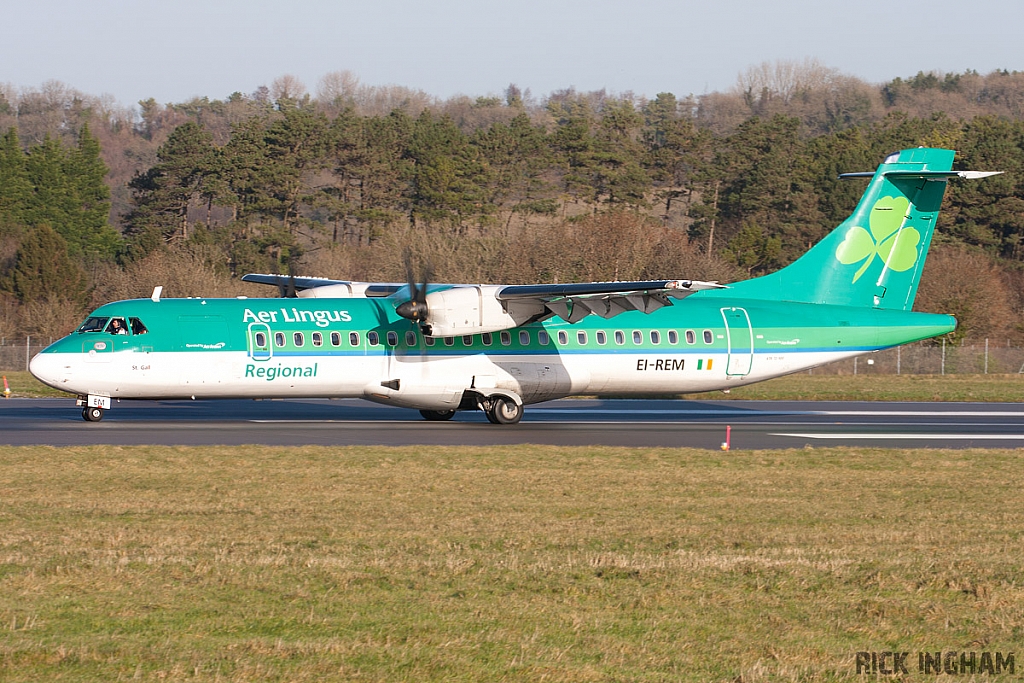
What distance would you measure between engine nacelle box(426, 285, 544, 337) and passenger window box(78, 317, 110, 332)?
640cm

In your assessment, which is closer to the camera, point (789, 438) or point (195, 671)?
point (195, 671)

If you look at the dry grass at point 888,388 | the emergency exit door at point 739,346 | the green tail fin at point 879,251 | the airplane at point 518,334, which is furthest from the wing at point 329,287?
the dry grass at point 888,388

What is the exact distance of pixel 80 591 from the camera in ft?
28.7

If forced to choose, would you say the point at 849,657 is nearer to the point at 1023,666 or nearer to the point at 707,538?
the point at 1023,666

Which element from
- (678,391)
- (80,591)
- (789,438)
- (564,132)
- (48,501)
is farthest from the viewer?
(564,132)

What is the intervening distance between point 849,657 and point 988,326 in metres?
59.9

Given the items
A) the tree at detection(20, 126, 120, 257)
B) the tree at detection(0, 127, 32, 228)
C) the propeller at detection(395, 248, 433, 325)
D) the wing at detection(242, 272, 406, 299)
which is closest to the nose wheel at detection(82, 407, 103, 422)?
the wing at detection(242, 272, 406, 299)

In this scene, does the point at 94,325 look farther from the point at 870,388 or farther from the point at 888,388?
the point at 888,388

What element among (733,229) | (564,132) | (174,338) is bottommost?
(174,338)

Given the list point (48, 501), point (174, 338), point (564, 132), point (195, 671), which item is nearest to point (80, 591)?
point (195, 671)

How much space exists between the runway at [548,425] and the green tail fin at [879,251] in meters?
2.95

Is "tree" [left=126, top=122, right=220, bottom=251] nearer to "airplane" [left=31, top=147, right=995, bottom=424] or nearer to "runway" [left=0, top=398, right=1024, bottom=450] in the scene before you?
"runway" [left=0, top=398, right=1024, bottom=450]

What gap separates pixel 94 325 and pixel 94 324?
4 centimetres

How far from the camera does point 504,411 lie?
2497 cm
